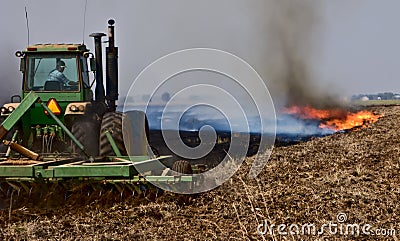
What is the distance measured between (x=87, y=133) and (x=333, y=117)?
19.8 m

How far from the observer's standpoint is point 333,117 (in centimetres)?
2994

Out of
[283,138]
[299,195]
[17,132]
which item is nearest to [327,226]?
[299,195]

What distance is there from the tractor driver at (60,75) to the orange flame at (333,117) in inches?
659

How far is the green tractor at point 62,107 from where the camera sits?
39.4ft

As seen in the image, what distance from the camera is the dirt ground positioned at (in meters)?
8.20

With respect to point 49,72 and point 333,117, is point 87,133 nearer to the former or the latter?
point 49,72

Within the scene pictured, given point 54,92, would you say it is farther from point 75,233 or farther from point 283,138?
point 283,138

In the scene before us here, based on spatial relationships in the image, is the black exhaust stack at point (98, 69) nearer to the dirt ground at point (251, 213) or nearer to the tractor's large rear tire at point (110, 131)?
the tractor's large rear tire at point (110, 131)

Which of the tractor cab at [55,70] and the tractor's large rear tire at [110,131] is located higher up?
the tractor cab at [55,70]

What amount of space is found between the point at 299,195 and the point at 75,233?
3927mm

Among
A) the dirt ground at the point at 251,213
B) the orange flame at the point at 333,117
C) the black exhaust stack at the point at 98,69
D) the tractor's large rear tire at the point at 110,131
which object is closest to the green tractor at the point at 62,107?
the tractor's large rear tire at the point at 110,131

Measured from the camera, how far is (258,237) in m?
7.88

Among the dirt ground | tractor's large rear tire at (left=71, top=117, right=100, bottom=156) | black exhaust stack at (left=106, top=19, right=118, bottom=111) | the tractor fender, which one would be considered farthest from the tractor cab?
the dirt ground

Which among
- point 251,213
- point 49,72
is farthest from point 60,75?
point 251,213
